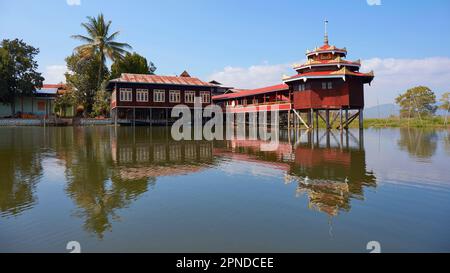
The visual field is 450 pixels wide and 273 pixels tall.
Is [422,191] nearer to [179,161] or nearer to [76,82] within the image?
[179,161]

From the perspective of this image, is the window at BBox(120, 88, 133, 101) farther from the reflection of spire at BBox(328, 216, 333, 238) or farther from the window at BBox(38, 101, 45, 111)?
the reflection of spire at BBox(328, 216, 333, 238)

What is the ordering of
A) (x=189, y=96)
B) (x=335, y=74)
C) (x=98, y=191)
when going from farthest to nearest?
(x=189, y=96), (x=335, y=74), (x=98, y=191)

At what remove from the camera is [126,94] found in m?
44.4

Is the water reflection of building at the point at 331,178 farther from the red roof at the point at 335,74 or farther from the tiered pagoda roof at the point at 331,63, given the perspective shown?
the tiered pagoda roof at the point at 331,63

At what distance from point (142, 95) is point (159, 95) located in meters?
2.29

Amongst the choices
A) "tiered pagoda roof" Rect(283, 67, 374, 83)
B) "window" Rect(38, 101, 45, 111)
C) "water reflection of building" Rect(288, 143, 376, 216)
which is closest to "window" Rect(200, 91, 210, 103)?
"tiered pagoda roof" Rect(283, 67, 374, 83)

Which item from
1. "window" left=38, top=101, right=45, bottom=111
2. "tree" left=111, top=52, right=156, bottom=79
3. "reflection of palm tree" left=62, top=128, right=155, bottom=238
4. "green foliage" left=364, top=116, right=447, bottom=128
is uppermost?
"tree" left=111, top=52, right=156, bottom=79

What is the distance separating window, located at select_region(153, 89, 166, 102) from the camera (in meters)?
46.2

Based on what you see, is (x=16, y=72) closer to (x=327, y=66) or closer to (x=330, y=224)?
(x=327, y=66)

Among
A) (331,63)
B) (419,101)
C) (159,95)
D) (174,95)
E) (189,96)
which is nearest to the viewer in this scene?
(331,63)

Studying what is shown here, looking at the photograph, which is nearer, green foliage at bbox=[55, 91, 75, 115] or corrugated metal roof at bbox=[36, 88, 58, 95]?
green foliage at bbox=[55, 91, 75, 115]

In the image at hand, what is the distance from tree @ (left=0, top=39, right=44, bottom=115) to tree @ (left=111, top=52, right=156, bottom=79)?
36.2 feet

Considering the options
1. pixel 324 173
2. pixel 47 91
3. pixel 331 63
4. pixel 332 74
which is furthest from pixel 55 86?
pixel 324 173
